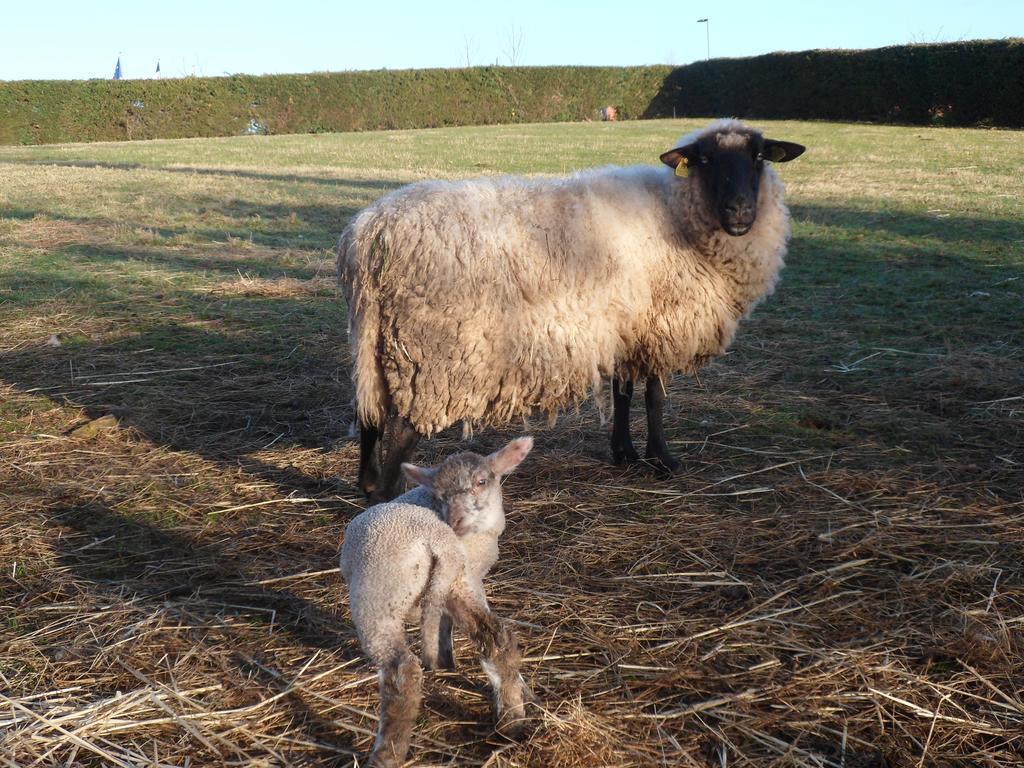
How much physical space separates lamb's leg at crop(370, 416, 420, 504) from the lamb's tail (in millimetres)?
103

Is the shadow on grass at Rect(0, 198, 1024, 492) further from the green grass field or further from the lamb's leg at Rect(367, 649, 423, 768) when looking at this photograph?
the lamb's leg at Rect(367, 649, 423, 768)

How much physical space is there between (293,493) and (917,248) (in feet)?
25.5

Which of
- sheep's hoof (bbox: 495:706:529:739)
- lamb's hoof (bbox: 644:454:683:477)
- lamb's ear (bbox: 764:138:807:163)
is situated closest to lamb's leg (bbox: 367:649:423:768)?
sheep's hoof (bbox: 495:706:529:739)

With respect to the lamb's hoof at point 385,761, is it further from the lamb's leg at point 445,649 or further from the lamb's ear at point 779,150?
the lamb's ear at point 779,150

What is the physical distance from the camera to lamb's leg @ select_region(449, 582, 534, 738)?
255cm

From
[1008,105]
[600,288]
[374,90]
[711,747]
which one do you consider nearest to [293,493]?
[600,288]

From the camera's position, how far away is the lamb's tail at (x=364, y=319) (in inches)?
161

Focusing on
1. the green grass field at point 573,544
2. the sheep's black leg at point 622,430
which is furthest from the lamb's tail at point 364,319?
the sheep's black leg at point 622,430

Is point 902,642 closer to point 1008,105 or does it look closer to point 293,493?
point 293,493

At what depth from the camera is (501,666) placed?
8.36ft

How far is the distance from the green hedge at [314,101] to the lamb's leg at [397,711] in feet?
139

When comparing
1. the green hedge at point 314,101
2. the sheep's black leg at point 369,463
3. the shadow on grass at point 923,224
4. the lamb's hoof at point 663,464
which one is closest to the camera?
the sheep's black leg at point 369,463

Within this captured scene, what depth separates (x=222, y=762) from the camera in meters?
2.44

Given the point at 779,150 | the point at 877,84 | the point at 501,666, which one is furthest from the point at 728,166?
the point at 877,84
